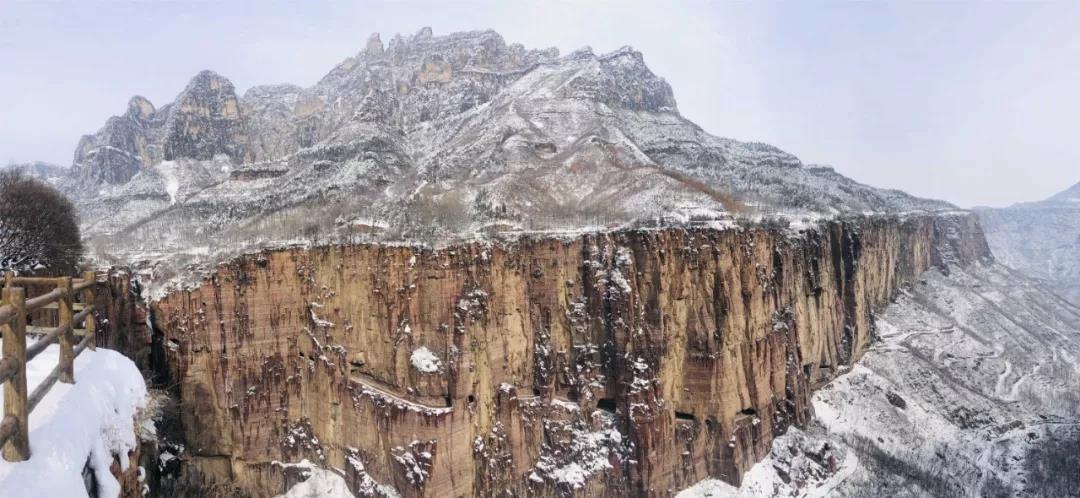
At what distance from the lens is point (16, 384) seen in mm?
6203

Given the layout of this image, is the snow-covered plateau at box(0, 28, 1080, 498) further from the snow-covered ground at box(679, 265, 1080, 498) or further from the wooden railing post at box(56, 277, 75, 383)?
the wooden railing post at box(56, 277, 75, 383)

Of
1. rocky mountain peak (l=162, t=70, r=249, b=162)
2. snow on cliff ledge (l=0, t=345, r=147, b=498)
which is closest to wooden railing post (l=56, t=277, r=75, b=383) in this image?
snow on cliff ledge (l=0, t=345, r=147, b=498)

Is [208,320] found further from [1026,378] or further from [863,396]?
[1026,378]

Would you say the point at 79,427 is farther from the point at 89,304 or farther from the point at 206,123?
the point at 206,123

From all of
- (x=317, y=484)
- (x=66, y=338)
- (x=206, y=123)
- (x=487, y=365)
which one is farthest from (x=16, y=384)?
(x=206, y=123)

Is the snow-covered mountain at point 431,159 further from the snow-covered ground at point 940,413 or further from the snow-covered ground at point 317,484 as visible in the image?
the snow-covered ground at point 940,413

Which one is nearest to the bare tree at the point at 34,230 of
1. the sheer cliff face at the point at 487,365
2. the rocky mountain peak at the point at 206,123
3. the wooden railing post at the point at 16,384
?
the sheer cliff face at the point at 487,365

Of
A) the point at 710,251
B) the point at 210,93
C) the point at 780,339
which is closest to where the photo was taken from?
the point at 710,251

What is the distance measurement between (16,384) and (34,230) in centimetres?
2730

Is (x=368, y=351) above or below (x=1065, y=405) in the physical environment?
above

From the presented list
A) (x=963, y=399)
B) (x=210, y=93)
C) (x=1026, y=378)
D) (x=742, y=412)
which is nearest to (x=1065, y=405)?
(x=1026, y=378)

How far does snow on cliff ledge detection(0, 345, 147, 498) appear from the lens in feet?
19.8

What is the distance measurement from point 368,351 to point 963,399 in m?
55.6

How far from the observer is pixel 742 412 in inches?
1385
